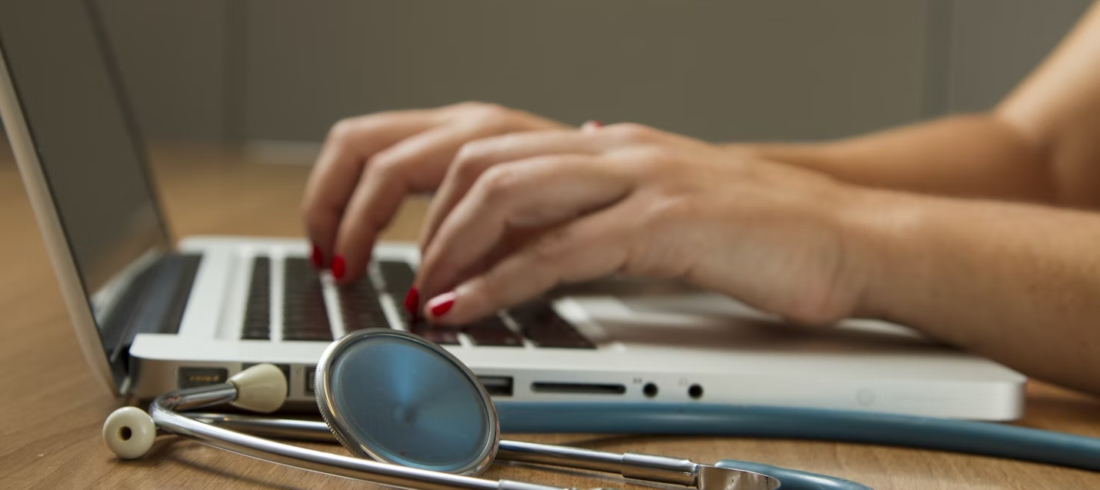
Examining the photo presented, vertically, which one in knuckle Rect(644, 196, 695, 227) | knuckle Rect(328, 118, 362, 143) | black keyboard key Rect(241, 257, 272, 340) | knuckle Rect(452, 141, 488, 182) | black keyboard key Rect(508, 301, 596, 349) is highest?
knuckle Rect(328, 118, 362, 143)

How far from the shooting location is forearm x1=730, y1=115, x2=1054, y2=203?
866mm

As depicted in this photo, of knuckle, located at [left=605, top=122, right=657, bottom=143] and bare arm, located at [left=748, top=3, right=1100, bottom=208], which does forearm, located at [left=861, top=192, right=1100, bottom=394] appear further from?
bare arm, located at [left=748, top=3, right=1100, bottom=208]

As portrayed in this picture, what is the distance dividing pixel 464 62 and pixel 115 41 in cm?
96

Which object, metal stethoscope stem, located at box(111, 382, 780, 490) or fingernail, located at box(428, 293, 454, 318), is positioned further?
fingernail, located at box(428, 293, 454, 318)

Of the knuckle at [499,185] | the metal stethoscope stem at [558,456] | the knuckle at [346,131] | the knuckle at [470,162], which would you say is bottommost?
the metal stethoscope stem at [558,456]

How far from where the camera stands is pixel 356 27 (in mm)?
3016

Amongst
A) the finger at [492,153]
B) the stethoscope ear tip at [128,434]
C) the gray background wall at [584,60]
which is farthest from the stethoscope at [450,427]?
the gray background wall at [584,60]

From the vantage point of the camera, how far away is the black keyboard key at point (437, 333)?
48 cm

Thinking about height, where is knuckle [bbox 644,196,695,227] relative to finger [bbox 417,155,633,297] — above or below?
below

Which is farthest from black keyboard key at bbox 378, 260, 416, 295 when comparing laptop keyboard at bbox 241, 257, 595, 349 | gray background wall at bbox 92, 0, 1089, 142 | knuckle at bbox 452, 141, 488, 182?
gray background wall at bbox 92, 0, 1089, 142

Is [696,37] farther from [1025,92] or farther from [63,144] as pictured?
[63,144]

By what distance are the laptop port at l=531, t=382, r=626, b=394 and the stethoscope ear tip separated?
15cm

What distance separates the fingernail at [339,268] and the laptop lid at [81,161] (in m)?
0.12

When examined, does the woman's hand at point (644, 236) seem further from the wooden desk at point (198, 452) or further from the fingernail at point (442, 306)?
the wooden desk at point (198, 452)
